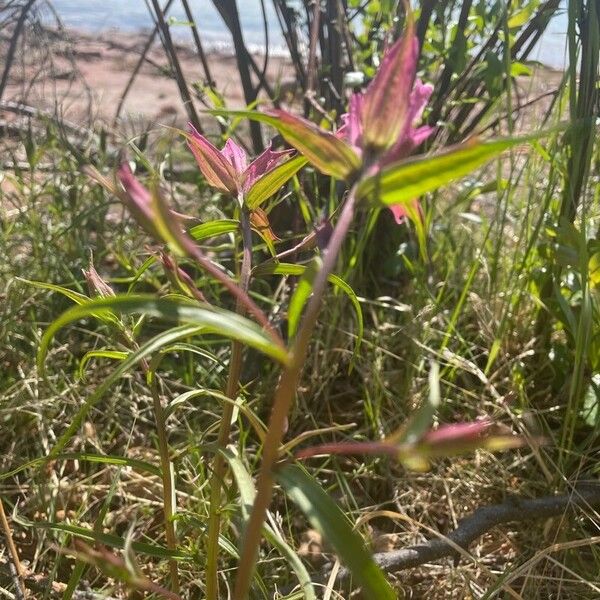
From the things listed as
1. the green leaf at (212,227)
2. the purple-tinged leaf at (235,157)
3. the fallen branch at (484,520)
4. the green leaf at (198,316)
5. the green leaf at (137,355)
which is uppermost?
the purple-tinged leaf at (235,157)

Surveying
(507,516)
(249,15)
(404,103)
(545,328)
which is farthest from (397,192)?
(249,15)

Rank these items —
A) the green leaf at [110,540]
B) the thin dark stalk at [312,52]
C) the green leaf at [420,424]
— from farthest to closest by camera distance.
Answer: the thin dark stalk at [312,52] < the green leaf at [110,540] < the green leaf at [420,424]

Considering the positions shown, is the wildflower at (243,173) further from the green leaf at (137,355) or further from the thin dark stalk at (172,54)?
the thin dark stalk at (172,54)

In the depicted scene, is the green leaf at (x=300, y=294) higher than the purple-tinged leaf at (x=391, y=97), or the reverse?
the purple-tinged leaf at (x=391, y=97)

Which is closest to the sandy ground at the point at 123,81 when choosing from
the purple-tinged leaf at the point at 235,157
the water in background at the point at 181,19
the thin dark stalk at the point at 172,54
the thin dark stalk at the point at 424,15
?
the water in background at the point at 181,19

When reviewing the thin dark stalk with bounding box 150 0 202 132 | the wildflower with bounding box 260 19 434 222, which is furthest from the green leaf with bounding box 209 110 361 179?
the thin dark stalk with bounding box 150 0 202 132

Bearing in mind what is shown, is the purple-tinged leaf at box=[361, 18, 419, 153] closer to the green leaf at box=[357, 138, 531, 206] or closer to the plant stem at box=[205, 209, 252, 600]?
the green leaf at box=[357, 138, 531, 206]

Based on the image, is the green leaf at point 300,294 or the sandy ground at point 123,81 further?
the sandy ground at point 123,81

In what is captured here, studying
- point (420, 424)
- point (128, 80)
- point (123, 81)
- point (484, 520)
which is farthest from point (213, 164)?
point (123, 81)
